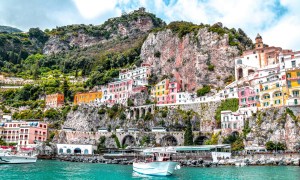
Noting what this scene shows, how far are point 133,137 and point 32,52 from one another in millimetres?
109880

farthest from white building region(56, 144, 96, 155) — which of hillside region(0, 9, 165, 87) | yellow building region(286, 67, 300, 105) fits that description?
yellow building region(286, 67, 300, 105)

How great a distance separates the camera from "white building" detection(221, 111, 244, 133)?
67.0 meters

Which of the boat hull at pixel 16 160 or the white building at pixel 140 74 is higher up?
the white building at pixel 140 74

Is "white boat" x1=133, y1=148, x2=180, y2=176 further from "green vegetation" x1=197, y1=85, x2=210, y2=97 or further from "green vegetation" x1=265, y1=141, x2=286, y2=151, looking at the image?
"green vegetation" x1=197, y1=85, x2=210, y2=97

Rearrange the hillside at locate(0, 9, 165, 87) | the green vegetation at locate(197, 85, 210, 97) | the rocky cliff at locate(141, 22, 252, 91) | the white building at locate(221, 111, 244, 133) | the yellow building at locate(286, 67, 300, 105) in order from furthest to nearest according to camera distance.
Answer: the hillside at locate(0, 9, 165, 87)
the rocky cliff at locate(141, 22, 252, 91)
the green vegetation at locate(197, 85, 210, 97)
the white building at locate(221, 111, 244, 133)
the yellow building at locate(286, 67, 300, 105)

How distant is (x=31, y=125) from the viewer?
8531 cm

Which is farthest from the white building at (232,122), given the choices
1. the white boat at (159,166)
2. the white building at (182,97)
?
the white boat at (159,166)

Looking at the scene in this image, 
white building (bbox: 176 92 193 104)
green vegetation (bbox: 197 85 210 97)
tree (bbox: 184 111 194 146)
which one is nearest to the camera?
tree (bbox: 184 111 194 146)

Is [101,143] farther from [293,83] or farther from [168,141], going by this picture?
[293,83]

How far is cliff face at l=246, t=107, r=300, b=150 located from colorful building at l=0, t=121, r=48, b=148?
53.9 metres

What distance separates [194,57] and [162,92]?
48.2 feet

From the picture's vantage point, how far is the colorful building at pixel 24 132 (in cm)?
8450

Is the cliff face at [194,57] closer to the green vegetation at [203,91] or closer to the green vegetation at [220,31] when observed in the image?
the green vegetation at [220,31]

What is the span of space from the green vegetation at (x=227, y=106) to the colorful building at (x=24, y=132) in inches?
1837
